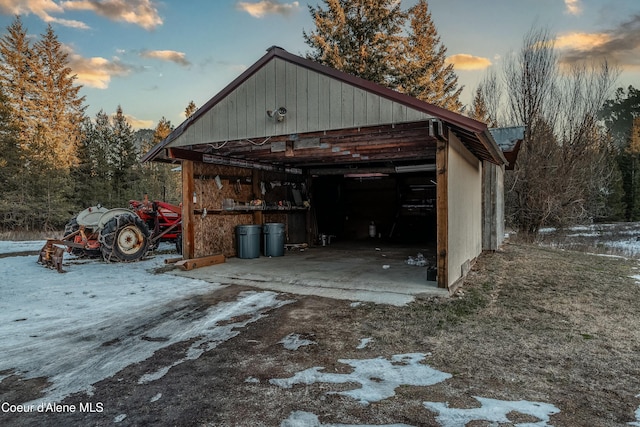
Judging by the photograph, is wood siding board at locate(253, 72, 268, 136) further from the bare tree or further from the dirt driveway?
the bare tree

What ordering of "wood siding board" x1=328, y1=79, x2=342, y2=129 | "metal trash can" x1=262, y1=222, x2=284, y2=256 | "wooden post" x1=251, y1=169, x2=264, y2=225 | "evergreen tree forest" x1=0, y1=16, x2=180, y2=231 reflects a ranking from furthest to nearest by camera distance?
"evergreen tree forest" x1=0, y1=16, x2=180, y2=231 < "wooden post" x1=251, y1=169, x2=264, y2=225 < "metal trash can" x1=262, y1=222, x2=284, y2=256 < "wood siding board" x1=328, y1=79, x2=342, y2=129

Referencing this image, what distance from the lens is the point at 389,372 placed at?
2.74 m

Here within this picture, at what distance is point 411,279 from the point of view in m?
5.84

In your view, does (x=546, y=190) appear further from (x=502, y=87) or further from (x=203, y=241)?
(x=203, y=241)

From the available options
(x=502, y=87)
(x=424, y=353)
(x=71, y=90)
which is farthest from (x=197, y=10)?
(x=71, y=90)

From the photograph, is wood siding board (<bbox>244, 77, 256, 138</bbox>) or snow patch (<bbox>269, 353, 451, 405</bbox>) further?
wood siding board (<bbox>244, 77, 256, 138</bbox>)

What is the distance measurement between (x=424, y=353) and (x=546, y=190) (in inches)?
539

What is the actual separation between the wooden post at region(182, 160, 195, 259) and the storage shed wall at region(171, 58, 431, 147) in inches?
26.3

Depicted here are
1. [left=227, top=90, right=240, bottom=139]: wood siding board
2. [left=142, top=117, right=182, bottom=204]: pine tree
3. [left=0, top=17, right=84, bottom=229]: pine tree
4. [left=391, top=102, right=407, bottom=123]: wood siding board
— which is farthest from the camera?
[left=142, top=117, right=182, bottom=204]: pine tree

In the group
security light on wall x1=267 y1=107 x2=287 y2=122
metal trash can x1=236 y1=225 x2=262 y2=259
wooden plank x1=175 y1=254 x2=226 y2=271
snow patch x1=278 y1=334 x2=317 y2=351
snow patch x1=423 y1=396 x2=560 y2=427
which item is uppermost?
security light on wall x1=267 y1=107 x2=287 y2=122

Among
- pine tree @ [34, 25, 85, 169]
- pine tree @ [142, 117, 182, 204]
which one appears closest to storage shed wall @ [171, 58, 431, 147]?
pine tree @ [34, 25, 85, 169]

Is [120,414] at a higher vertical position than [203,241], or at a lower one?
lower

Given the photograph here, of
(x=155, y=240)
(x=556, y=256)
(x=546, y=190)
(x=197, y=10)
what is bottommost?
(x=556, y=256)

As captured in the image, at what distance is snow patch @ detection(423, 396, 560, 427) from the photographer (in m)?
2.07
